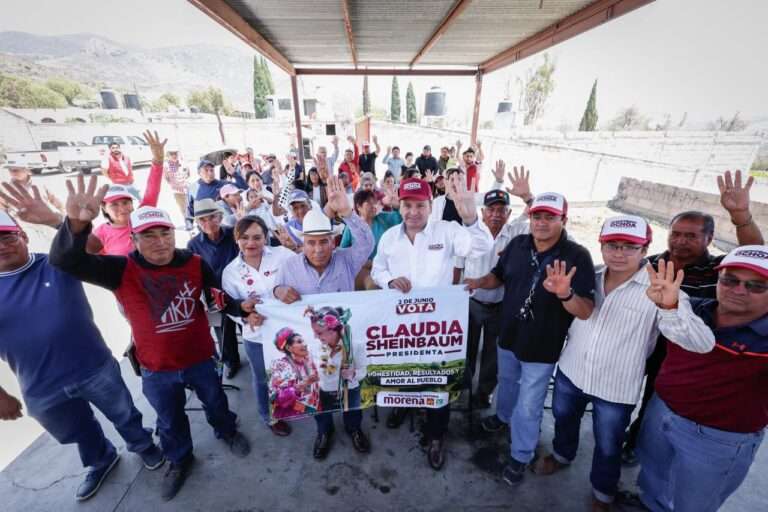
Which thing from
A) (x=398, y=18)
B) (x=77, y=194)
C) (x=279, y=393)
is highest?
(x=398, y=18)

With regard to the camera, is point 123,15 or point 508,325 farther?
point 123,15

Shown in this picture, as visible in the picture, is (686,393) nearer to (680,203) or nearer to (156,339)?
(156,339)

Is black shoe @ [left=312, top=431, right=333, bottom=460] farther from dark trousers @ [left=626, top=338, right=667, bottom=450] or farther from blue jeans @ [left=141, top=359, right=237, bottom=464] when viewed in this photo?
dark trousers @ [left=626, top=338, right=667, bottom=450]

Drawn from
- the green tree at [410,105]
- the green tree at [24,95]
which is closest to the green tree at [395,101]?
the green tree at [410,105]

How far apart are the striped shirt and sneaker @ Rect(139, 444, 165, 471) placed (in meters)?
3.75

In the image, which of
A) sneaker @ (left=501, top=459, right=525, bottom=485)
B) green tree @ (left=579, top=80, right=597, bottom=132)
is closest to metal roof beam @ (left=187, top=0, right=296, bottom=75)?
sneaker @ (left=501, top=459, right=525, bottom=485)

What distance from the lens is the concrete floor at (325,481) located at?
2814 mm

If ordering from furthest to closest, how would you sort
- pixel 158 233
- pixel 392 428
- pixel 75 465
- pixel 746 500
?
pixel 392 428, pixel 75 465, pixel 746 500, pixel 158 233

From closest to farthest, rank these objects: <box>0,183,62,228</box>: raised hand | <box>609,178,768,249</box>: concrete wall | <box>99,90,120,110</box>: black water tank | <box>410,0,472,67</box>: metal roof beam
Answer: <box>0,183,62,228</box>: raised hand → <box>410,0,472,67</box>: metal roof beam → <box>609,178,768,249</box>: concrete wall → <box>99,90,120,110</box>: black water tank

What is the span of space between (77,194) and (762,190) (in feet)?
56.2

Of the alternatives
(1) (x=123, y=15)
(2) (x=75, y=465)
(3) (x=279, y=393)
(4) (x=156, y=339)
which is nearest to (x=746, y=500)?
(3) (x=279, y=393)

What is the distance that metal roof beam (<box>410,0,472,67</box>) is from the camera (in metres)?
5.63

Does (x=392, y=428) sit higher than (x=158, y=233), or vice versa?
(x=158, y=233)

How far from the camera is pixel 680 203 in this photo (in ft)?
34.4
